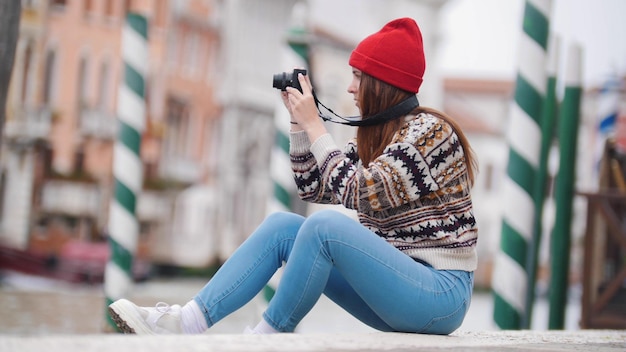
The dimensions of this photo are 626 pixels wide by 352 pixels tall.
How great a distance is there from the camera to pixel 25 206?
75.5 feet

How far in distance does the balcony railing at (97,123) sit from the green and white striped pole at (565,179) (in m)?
19.0

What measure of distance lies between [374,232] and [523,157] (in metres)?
2.13

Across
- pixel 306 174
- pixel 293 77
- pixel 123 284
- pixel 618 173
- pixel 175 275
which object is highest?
pixel 293 77

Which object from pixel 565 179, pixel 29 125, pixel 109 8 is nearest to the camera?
pixel 565 179

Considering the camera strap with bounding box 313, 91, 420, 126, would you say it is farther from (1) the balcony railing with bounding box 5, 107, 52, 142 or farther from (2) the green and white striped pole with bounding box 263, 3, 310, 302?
(1) the balcony railing with bounding box 5, 107, 52, 142

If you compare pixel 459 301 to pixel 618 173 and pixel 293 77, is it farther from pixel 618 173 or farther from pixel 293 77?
pixel 618 173

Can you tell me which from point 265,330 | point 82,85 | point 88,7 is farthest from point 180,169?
point 265,330

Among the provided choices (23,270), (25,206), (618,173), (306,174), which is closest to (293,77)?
(306,174)

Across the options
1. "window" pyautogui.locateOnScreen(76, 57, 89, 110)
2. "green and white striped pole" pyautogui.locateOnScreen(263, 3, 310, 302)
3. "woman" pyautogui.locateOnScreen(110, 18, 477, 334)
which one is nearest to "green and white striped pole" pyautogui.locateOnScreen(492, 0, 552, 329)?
"green and white striped pole" pyautogui.locateOnScreen(263, 3, 310, 302)

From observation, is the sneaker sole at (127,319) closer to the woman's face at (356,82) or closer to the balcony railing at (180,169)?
the woman's face at (356,82)

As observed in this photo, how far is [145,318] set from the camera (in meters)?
2.90

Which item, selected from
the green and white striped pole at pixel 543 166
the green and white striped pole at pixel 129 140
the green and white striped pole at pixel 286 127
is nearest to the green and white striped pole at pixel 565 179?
the green and white striped pole at pixel 543 166

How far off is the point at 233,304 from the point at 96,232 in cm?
2140

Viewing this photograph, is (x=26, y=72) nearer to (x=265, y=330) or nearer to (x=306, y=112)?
(x=306, y=112)
